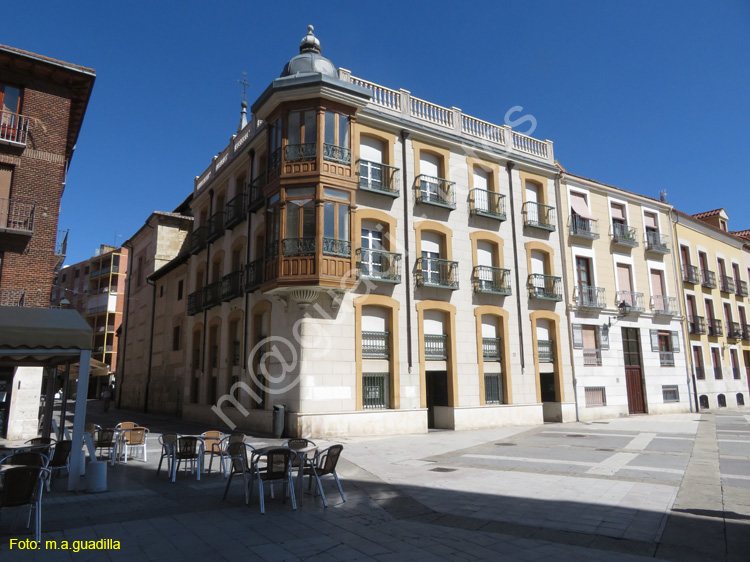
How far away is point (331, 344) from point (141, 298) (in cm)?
2165

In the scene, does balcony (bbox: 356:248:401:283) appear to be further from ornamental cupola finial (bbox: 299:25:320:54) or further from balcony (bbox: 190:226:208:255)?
balcony (bbox: 190:226:208:255)

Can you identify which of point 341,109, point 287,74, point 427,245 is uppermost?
point 287,74

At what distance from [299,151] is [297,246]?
10.8ft

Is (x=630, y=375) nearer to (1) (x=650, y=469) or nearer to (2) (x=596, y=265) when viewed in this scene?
(2) (x=596, y=265)

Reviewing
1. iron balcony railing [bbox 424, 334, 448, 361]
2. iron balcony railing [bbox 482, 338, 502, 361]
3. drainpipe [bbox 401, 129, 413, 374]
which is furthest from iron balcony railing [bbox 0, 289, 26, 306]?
iron balcony railing [bbox 482, 338, 502, 361]

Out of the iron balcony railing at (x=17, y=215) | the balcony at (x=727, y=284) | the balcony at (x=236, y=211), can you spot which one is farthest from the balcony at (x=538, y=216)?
the iron balcony railing at (x=17, y=215)

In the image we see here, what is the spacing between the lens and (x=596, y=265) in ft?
80.8

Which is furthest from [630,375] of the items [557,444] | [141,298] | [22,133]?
[141,298]

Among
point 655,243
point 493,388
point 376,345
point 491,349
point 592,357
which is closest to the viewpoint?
point 376,345

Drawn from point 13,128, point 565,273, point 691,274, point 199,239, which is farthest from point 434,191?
point 691,274

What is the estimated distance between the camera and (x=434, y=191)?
19.9 meters

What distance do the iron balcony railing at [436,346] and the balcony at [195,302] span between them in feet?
36.9

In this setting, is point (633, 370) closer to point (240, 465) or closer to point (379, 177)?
point (379, 177)

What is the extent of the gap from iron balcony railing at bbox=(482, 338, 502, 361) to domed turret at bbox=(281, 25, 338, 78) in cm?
1166
